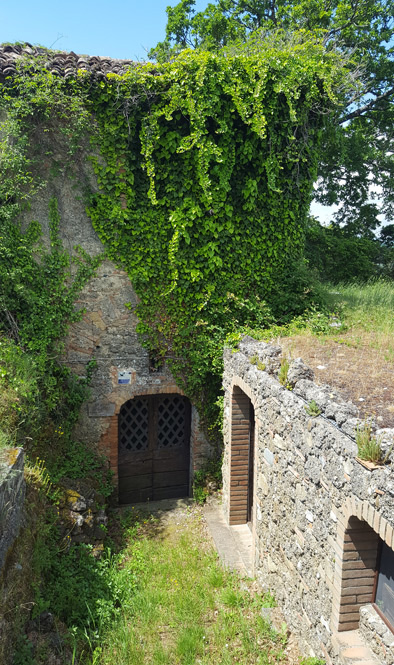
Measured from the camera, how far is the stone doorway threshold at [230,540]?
627 cm

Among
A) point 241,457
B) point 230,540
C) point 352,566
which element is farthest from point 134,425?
point 352,566

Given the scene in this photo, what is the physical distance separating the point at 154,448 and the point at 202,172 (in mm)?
5196

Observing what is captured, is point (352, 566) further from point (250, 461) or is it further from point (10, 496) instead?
point (250, 461)

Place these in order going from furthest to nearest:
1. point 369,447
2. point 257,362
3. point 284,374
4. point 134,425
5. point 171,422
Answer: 1. point 171,422
2. point 134,425
3. point 257,362
4. point 284,374
5. point 369,447

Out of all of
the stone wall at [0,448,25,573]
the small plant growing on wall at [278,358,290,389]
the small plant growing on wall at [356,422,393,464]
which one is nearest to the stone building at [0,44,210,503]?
the stone wall at [0,448,25,573]

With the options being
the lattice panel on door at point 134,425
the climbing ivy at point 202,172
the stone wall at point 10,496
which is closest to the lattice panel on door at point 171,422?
the lattice panel on door at point 134,425

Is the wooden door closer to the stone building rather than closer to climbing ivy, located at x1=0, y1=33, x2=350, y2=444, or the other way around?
climbing ivy, located at x1=0, y1=33, x2=350, y2=444

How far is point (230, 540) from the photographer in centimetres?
684

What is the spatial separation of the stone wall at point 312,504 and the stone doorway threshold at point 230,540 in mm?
501

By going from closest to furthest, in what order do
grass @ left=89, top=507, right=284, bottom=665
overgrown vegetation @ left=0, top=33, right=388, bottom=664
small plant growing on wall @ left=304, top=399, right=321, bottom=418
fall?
small plant growing on wall @ left=304, top=399, right=321, bottom=418
grass @ left=89, top=507, right=284, bottom=665
overgrown vegetation @ left=0, top=33, right=388, bottom=664

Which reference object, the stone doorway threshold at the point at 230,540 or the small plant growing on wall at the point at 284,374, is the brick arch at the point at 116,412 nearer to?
the stone doorway threshold at the point at 230,540

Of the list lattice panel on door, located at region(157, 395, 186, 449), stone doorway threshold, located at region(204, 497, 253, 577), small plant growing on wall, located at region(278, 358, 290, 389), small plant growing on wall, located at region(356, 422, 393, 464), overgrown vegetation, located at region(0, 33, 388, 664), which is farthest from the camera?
lattice panel on door, located at region(157, 395, 186, 449)

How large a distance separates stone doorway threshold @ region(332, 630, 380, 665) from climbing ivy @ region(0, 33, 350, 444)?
4.53 metres

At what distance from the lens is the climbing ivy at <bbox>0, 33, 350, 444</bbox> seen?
6.89m
